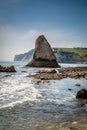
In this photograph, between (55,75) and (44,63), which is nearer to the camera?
(55,75)

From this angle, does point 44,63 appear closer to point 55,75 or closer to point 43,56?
point 43,56

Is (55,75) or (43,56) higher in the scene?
(43,56)

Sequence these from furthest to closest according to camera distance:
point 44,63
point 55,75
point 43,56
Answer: point 44,63, point 43,56, point 55,75

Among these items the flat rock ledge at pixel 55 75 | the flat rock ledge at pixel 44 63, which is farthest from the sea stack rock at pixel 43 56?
the flat rock ledge at pixel 55 75

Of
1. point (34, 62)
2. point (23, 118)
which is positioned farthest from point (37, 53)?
point (23, 118)

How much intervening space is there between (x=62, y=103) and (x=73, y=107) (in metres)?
1.80

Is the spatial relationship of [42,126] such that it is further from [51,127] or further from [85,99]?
[85,99]

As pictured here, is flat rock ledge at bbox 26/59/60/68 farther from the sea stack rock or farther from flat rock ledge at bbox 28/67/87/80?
flat rock ledge at bbox 28/67/87/80

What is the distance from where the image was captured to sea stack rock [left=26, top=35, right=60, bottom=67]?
4380 inches

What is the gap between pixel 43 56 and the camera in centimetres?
11169

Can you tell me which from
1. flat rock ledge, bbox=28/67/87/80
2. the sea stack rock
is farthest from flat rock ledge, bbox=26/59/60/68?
flat rock ledge, bbox=28/67/87/80

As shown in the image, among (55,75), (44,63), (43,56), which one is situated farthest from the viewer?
(44,63)

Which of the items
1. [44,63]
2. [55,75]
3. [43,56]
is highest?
[43,56]

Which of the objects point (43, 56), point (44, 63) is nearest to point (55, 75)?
point (43, 56)
